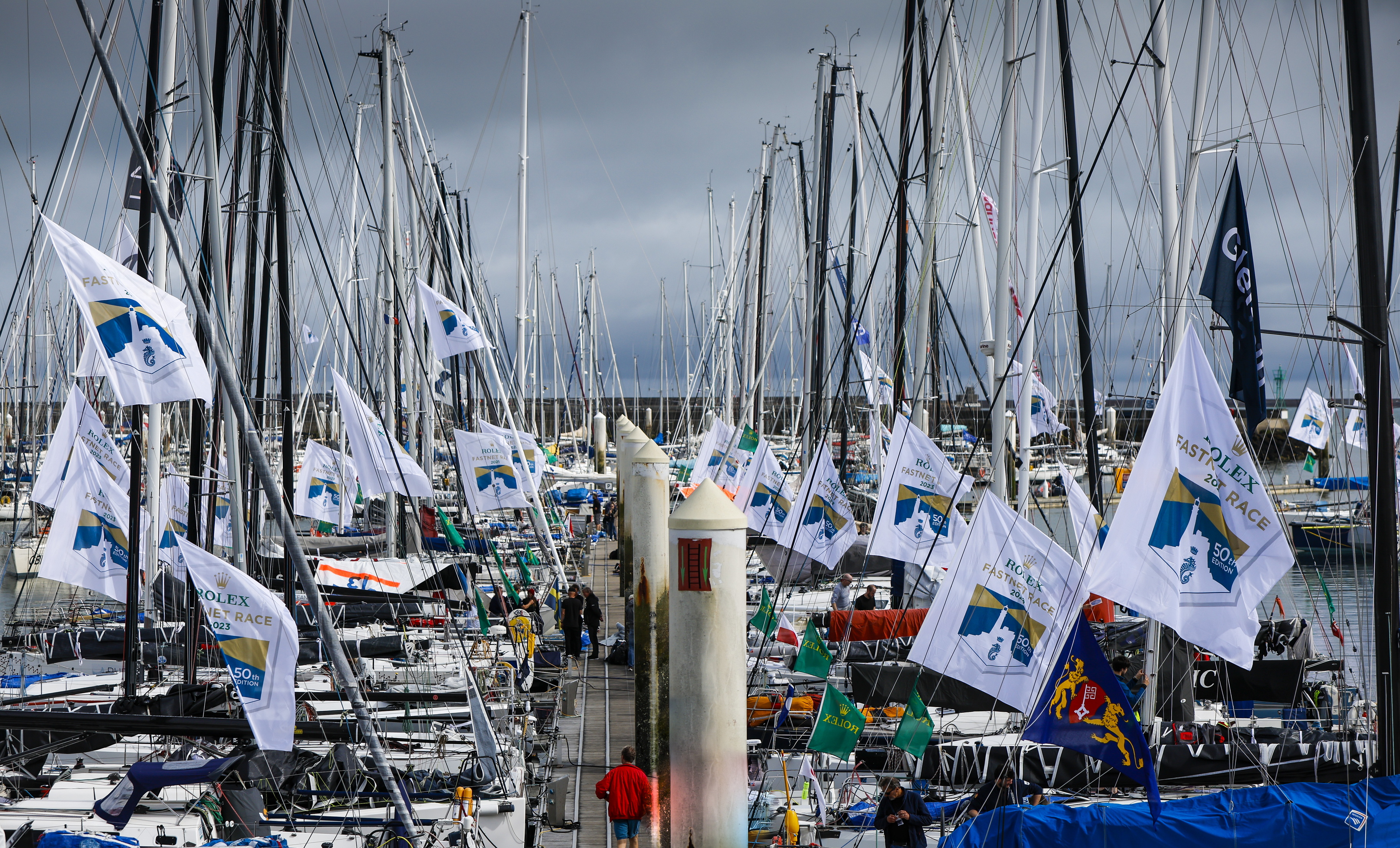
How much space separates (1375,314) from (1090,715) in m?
3.70

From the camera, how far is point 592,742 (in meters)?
16.2

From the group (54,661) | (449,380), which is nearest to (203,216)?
(54,661)

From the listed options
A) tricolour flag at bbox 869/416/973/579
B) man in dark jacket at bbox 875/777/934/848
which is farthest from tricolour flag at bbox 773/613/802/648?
man in dark jacket at bbox 875/777/934/848

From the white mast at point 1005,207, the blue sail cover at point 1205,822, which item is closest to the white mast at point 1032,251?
the white mast at point 1005,207

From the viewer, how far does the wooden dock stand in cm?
1273

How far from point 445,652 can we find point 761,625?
16.5 ft

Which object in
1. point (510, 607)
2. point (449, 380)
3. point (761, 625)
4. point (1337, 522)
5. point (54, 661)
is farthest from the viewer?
point (449, 380)

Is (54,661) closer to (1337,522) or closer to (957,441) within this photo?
(1337,522)

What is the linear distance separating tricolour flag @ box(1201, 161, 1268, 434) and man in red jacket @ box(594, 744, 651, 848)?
6.48 meters

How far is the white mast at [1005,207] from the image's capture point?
16062 mm

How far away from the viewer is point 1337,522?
3403 cm

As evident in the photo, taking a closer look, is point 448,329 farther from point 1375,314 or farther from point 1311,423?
point 1311,423

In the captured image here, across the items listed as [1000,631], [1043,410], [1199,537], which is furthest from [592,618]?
[1043,410]

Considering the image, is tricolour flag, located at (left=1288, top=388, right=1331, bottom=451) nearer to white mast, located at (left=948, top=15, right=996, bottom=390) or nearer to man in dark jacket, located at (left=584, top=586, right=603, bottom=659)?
white mast, located at (left=948, top=15, right=996, bottom=390)
